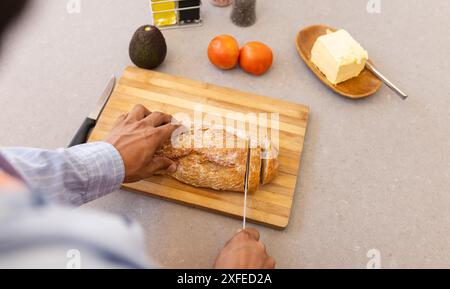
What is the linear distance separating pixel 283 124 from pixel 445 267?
552 millimetres

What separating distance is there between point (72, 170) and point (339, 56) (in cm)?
79

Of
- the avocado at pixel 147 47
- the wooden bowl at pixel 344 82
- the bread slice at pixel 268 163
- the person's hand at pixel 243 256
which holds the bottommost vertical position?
the person's hand at pixel 243 256

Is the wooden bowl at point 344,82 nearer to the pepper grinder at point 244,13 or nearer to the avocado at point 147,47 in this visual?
the pepper grinder at point 244,13

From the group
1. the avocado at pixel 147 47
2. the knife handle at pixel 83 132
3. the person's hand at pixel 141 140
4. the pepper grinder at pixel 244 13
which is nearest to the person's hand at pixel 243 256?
the person's hand at pixel 141 140

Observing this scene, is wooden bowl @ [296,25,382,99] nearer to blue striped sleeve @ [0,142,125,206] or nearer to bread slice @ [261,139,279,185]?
bread slice @ [261,139,279,185]

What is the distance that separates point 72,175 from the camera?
0.80 m

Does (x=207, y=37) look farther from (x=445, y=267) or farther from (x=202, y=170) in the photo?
(x=445, y=267)

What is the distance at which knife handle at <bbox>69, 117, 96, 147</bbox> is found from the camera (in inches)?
41.9

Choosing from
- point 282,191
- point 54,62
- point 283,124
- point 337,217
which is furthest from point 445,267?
point 54,62

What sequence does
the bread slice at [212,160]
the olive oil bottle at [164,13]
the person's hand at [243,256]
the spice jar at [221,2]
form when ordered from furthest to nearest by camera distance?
the spice jar at [221,2]
the olive oil bottle at [164,13]
the bread slice at [212,160]
the person's hand at [243,256]

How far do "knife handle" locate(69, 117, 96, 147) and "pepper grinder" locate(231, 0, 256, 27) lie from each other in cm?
62

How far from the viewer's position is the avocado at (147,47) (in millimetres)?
1158

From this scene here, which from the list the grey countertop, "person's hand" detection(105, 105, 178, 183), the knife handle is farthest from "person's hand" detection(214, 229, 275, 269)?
the knife handle

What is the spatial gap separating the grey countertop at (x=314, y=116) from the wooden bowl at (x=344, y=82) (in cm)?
4
